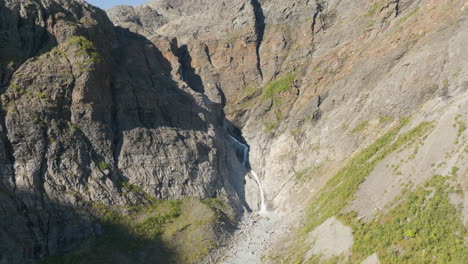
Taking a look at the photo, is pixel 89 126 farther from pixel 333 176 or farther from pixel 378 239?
pixel 378 239

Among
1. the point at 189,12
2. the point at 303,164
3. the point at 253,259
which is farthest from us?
the point at 189,12

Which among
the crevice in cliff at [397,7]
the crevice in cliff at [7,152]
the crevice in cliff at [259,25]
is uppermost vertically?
the crevice in cliff at [259,25]

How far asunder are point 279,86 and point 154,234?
35831 millimetres

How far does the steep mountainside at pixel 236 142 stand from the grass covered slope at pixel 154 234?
0.52ft

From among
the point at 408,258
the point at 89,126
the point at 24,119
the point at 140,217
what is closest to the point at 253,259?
the point at 140,217

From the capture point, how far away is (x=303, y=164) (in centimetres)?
4797

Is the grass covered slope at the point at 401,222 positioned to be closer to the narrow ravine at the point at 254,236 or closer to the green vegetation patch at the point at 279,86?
the narrow ravine at the point at 254,236

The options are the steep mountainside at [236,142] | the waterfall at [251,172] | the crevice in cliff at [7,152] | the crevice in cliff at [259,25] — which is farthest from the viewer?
the crevice in cliff at [259,25]

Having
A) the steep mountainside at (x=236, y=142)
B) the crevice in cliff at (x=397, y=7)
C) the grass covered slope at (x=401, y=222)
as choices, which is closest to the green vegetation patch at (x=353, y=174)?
the grass covered slope at (x=401, y=222)

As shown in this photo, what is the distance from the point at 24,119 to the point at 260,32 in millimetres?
47661

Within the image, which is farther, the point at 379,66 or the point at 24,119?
the point at 379,66

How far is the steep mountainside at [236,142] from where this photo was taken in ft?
92.5

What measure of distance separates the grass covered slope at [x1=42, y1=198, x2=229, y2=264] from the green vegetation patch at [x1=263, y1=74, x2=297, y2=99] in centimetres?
2737

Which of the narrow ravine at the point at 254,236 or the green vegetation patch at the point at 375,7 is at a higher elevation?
the green vegetation patch at the point at 375,7
